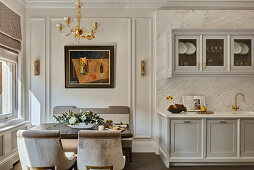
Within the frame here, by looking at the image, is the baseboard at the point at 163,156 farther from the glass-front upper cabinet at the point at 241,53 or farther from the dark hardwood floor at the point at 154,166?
the glass-front upper cabinet at the point at 241,53

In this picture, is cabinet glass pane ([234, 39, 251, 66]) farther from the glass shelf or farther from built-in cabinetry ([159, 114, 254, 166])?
built-in cabinetry ([159, 114, 254, 166])

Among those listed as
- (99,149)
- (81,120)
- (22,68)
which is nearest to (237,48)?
(81,120)

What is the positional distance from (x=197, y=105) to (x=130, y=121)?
4.37 feet

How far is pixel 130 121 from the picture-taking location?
428 cm

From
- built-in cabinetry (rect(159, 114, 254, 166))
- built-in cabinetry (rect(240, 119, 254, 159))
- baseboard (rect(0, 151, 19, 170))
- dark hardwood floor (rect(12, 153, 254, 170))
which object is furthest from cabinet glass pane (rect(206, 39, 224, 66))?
baseboard (rect(0, 151, 19, 170))

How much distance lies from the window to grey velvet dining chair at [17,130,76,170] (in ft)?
5.39

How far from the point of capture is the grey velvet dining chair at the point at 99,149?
218 centimetres

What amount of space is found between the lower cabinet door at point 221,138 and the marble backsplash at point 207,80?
0.68 metres

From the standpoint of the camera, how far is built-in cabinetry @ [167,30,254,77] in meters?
3.81

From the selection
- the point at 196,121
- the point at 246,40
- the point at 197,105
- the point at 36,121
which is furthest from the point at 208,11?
the point at 36,121

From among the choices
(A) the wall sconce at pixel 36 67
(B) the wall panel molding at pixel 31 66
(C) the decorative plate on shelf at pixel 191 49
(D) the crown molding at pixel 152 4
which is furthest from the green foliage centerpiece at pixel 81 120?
(D) the crown molding at pixel 152 4

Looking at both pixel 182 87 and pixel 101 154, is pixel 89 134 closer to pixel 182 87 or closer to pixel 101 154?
pixel 101 154

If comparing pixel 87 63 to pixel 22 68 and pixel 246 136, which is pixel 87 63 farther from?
pixel 246 136

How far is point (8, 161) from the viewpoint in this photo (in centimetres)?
341
